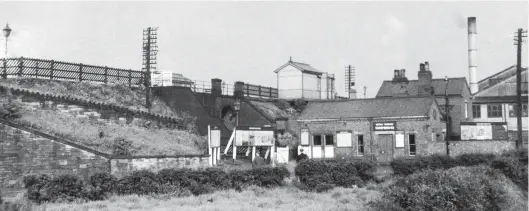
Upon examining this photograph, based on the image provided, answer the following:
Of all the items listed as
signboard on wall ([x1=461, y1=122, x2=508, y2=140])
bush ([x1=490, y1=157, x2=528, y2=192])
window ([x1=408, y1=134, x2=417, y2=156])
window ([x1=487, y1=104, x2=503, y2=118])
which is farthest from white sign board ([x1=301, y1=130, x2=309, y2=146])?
window ([x1=487, y1=104, x2=503, y2=118])

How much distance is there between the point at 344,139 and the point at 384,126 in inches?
107

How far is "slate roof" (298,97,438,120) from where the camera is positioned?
3578cm

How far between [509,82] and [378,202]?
45138 mm

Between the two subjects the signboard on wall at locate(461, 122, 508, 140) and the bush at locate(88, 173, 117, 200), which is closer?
the bush at locate(88, 173, 117, 200)

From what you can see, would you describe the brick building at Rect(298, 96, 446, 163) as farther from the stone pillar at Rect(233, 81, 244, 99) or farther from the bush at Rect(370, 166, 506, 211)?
the bush at Rect(370, 166, 506, 211)

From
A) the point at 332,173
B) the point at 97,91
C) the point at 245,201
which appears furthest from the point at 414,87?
the point at 245,201

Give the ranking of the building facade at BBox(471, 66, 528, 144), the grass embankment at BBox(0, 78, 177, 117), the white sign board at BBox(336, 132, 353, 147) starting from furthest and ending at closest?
1. the building facade at BBox(471, 66, 528, 144)
2. the white sign board at BBox(336, 132, 353, 147)
3. the grass embankment at BBox(0, 78, 177, 117)

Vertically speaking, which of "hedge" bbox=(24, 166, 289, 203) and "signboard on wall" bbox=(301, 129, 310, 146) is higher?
"signboard on wall" bbox=(301, 129, 310, 146)

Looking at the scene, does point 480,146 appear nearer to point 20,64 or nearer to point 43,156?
point 43,156

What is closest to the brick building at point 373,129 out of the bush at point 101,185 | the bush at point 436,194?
the bush at point 436,194

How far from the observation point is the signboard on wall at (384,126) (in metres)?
35.5

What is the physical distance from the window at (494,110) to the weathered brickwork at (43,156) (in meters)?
42.1

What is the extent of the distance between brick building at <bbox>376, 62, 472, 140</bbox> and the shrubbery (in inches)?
900

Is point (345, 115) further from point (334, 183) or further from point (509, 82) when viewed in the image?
point (509, 82)
